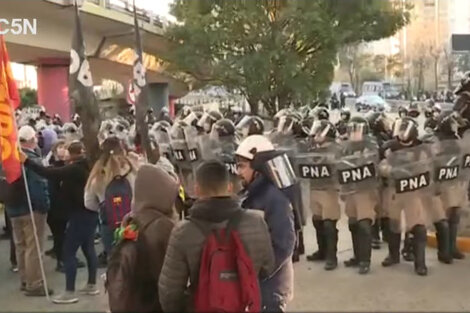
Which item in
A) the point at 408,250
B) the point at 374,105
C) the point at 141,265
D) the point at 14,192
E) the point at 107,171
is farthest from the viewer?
the point at 374,105

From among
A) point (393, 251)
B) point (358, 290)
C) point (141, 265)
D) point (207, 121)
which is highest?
point (207, 121)

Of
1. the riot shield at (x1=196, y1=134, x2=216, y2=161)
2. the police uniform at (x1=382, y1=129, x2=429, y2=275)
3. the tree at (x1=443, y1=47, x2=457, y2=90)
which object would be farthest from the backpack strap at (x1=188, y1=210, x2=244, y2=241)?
the tree at (x1=443, y1=47, x2=457, y2=90)

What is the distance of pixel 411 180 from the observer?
335 inches

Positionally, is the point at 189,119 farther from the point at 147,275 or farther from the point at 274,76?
the point at 274,76

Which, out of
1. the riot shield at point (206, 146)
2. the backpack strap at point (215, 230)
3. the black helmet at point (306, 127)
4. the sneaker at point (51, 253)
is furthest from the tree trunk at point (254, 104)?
the backpack strap at point (215, 230)

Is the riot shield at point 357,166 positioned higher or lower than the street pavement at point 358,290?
higher

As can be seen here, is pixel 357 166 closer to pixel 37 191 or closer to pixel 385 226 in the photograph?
pixel 385 226

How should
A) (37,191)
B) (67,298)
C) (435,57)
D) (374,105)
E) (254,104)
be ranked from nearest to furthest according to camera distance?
(67,298) < (37,191) < (254,104) < (374,105) < (435,57)

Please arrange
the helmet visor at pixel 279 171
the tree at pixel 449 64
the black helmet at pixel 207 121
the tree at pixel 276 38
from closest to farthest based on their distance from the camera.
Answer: the helmet visor at pixel 279 171 < the black helmet at pixel 207 121 < the tree at pixel 276 38 < the tree at pixel 449 64

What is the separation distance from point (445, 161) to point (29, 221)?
4660 millimetres

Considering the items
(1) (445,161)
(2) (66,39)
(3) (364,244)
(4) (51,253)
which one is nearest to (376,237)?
(3) (364,244)

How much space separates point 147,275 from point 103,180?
10.8 ft

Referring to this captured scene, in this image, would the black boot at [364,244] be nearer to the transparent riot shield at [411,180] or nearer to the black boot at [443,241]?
the transparent riot shield at [411,180]

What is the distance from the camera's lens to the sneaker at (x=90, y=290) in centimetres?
782
